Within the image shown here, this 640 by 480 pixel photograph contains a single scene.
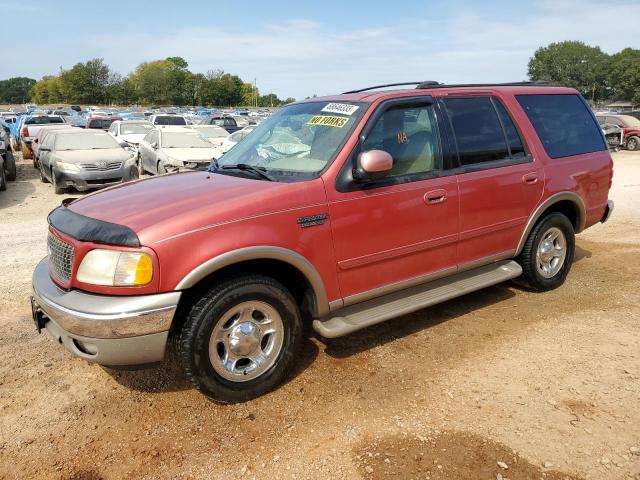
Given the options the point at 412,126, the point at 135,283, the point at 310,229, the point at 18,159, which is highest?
the point at 412,126

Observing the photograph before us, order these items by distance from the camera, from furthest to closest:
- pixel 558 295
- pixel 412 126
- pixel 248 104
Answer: pixel 248 104, pixel 558 295, pixel 412 126

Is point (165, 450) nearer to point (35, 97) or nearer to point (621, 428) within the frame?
point (621, 428)

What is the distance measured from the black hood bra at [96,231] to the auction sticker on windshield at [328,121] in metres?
1.70

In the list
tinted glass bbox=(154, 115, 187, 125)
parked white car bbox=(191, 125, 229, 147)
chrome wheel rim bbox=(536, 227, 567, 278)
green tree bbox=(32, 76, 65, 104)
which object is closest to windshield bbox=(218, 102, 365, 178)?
chrome wheel rim bbox=(536, 227, 567, 278)

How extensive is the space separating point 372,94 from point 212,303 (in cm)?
208

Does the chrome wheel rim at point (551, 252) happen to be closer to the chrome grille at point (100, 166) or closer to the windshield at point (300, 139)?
the windshield at point (300, 139)

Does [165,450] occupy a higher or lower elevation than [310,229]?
lower

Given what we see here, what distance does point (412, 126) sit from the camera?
3986 millimetres

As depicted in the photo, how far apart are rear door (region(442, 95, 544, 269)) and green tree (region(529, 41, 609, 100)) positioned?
382ft

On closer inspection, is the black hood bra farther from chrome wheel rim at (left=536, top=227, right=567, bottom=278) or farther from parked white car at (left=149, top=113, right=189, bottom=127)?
parked white car at (left=149, top=113, right=189, bottom=127)

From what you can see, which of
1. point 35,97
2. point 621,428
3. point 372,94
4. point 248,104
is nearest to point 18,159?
point 372,94

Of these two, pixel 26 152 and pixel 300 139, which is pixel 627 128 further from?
pixel 26 152

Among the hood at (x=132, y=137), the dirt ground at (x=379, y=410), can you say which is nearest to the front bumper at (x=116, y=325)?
the dirt ground at (x=379, y=410)

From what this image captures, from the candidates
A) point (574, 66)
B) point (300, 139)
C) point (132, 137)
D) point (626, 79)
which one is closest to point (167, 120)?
point (132, 137)
